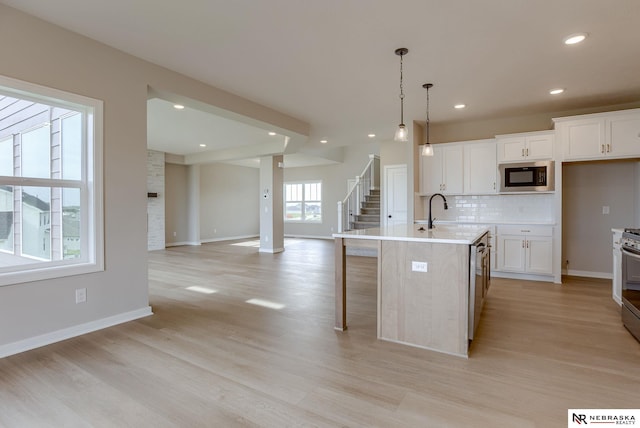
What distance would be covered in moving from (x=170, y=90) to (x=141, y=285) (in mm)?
2120

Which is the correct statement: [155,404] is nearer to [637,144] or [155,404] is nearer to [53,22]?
[53,22]

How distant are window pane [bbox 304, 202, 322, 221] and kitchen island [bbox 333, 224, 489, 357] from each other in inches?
357

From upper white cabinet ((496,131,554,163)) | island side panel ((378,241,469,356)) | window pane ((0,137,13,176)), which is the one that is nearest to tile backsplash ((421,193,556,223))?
upper white cabinet ((496,131,554,163))

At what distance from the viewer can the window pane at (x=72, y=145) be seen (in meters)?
3.00

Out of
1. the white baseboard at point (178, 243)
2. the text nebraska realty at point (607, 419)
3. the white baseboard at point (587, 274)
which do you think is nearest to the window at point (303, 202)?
the white baseboard at point (178, 243)

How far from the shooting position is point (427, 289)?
104 inches

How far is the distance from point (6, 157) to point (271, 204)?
5.84 metres

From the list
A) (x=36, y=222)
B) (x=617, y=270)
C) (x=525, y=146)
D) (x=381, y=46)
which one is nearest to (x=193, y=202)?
(x=36, y=222)

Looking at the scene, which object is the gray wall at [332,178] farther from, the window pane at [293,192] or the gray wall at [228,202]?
the gray wall at [228,202]

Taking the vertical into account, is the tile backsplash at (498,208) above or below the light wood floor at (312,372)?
above

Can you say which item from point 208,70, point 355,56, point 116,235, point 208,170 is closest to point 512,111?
point 355,56

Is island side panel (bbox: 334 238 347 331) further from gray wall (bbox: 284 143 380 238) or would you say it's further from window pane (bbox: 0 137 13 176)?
gray wall (bbox: 284 143 380 238)

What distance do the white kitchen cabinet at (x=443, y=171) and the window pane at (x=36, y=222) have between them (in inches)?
207

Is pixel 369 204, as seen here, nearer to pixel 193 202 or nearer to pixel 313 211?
pixel 313 211
